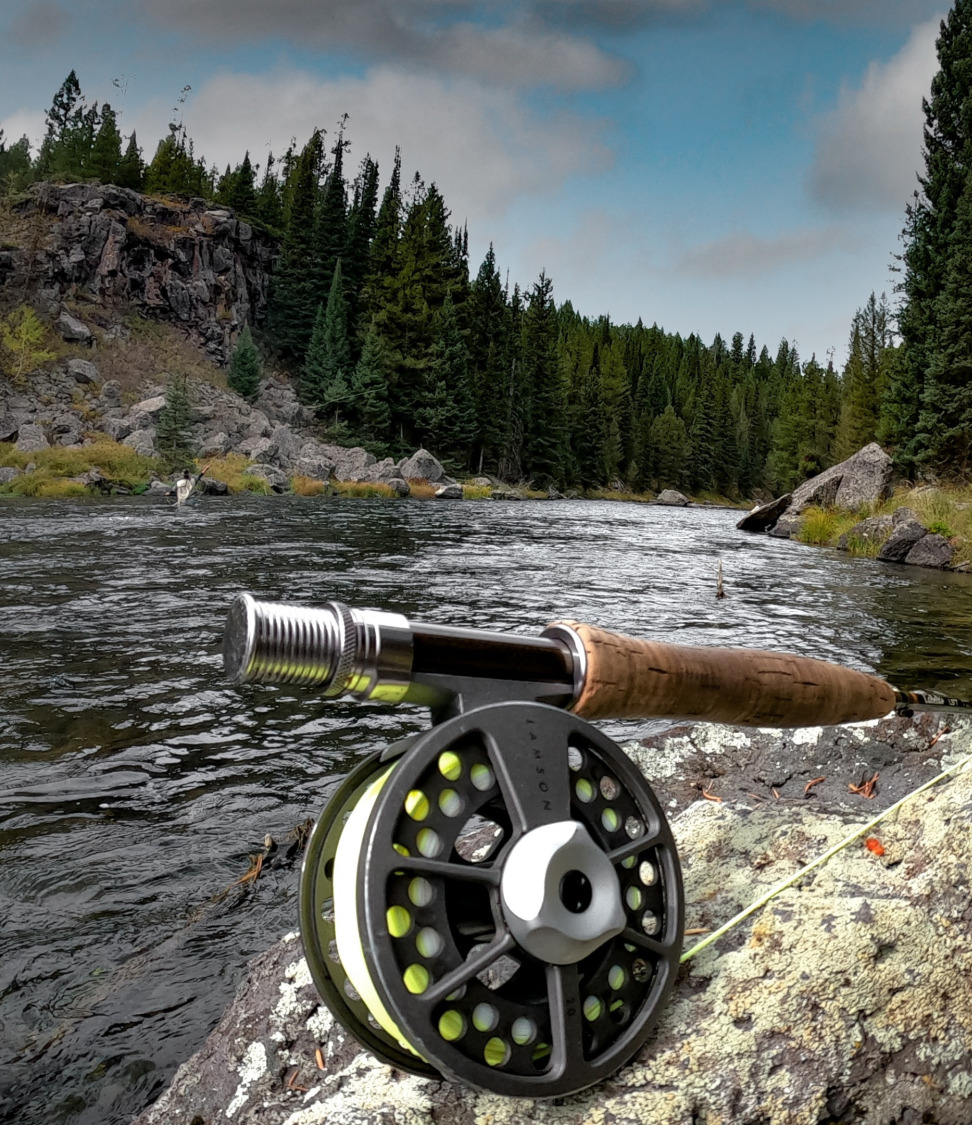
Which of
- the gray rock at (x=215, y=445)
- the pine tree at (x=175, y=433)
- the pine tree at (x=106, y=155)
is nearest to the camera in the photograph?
the pine tree at (x=175, y=433)

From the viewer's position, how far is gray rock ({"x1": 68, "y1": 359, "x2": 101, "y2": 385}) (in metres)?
44.5

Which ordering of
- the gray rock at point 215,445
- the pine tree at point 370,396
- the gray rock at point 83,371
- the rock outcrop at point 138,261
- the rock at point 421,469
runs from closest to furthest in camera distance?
the gray rock at point 215,445 < the gray rock at point 83,371 < the rock at point 421,469 < the rock outcrop at point 138,261 < the pine tree at point 370,396

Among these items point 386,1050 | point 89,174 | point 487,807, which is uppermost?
point 89,174

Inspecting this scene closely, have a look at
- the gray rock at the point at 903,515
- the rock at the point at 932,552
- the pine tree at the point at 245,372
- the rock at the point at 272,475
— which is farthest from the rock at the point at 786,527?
the pine tree at the point at 245,372

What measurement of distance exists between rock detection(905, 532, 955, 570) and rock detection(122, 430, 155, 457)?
29.4 meters

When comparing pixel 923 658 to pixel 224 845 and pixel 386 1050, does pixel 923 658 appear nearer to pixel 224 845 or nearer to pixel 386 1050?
pixel 224 845

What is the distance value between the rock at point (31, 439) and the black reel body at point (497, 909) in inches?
1383

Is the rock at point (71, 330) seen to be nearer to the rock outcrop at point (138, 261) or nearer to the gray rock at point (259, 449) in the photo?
the rock outcrop at point (138, 261)

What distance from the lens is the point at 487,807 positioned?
1485mm

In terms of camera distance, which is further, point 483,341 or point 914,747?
point 483,341

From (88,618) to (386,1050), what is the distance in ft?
25.5

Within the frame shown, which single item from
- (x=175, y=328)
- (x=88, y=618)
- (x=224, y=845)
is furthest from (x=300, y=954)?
(x=175, y=328)

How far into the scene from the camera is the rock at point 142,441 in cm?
3672

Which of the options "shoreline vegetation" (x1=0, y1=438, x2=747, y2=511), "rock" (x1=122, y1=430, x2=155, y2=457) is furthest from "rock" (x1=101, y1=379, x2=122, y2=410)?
"shoreline vegetation" (x1=0, y1=438, x2=747, y2=511)
